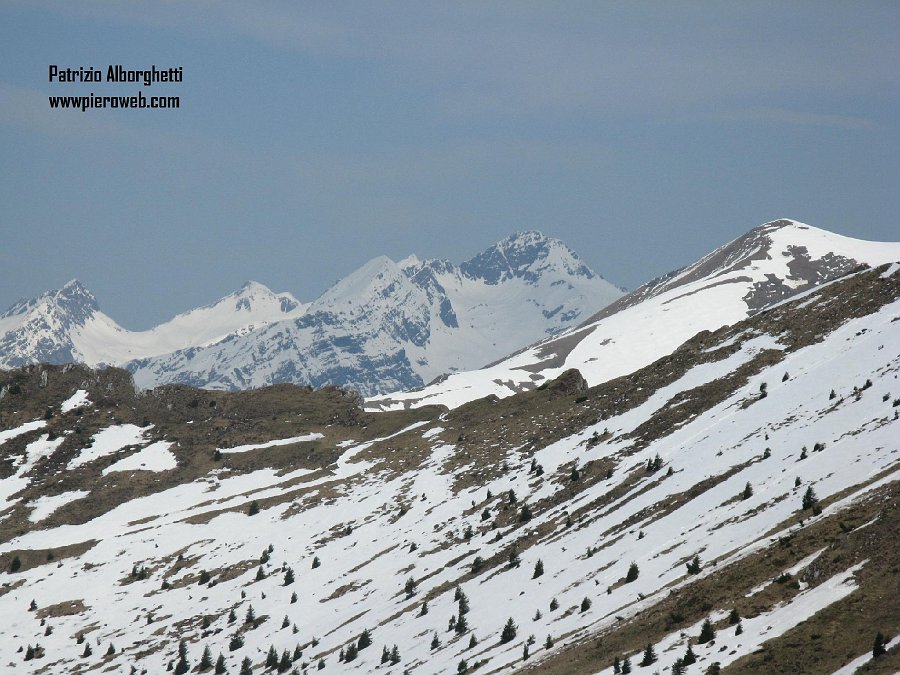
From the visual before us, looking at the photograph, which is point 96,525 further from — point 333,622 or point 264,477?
point 333,622

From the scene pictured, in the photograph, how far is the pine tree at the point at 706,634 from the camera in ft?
98.0

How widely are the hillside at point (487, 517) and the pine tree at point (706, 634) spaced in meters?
0.36

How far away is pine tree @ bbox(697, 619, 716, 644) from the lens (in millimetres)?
29881

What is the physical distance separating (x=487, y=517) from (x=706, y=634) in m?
37.3

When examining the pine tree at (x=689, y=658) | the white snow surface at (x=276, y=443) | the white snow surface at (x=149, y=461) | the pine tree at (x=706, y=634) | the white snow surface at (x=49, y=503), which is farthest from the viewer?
the white snow surface at (x=276, y=443)

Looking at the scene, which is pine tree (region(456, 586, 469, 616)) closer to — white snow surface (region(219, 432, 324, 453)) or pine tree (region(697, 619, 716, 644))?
pine tree (region(697, 619, 716, 644))

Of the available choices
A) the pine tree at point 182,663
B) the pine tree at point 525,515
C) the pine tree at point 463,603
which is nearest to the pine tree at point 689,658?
the pine tree at point 463,603

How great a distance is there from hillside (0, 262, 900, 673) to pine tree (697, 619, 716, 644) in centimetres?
36

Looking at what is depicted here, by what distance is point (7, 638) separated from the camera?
2692 inches

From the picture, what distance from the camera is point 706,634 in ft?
98.3

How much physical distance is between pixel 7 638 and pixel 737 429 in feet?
162

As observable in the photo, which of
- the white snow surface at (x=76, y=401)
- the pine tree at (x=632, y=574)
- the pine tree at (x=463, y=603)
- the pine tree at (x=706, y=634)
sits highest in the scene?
the white snow surface at (x=76, y=401)

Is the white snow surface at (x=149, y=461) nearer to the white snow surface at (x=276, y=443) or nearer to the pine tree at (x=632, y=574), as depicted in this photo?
the white snow surface at (x=276, y=443)

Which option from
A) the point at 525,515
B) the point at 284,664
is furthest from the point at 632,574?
the point at 525,515
